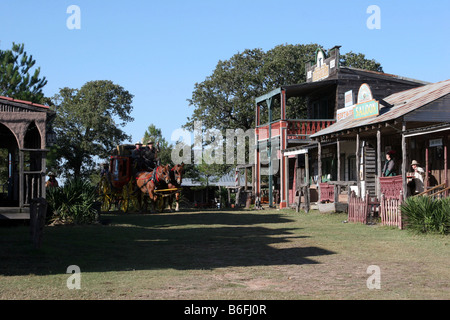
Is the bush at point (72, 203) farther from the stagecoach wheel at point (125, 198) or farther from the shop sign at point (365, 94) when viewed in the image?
the shop sign at point (365, 94)

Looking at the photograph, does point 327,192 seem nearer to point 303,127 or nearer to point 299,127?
point 299,127

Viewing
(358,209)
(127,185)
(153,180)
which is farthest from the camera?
(127,185)

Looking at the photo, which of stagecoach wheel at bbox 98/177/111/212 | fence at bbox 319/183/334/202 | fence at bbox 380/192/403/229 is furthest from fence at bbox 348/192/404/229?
stagecoach wheel at bbox 98/177/111/212

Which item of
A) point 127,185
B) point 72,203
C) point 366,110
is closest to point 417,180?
point 366,110

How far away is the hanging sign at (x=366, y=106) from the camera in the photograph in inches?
858

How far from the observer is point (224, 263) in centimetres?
1045

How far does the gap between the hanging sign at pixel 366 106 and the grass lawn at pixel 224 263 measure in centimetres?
646

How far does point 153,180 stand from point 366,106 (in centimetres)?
1035

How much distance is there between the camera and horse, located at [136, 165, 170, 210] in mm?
26312

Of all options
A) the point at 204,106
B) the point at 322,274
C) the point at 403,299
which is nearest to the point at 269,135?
the point at 204,106

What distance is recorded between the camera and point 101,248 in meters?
12.4

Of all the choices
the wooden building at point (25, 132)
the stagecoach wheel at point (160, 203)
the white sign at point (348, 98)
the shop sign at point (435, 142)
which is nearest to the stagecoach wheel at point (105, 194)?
the stagecoach wheel at point (160, 203)
